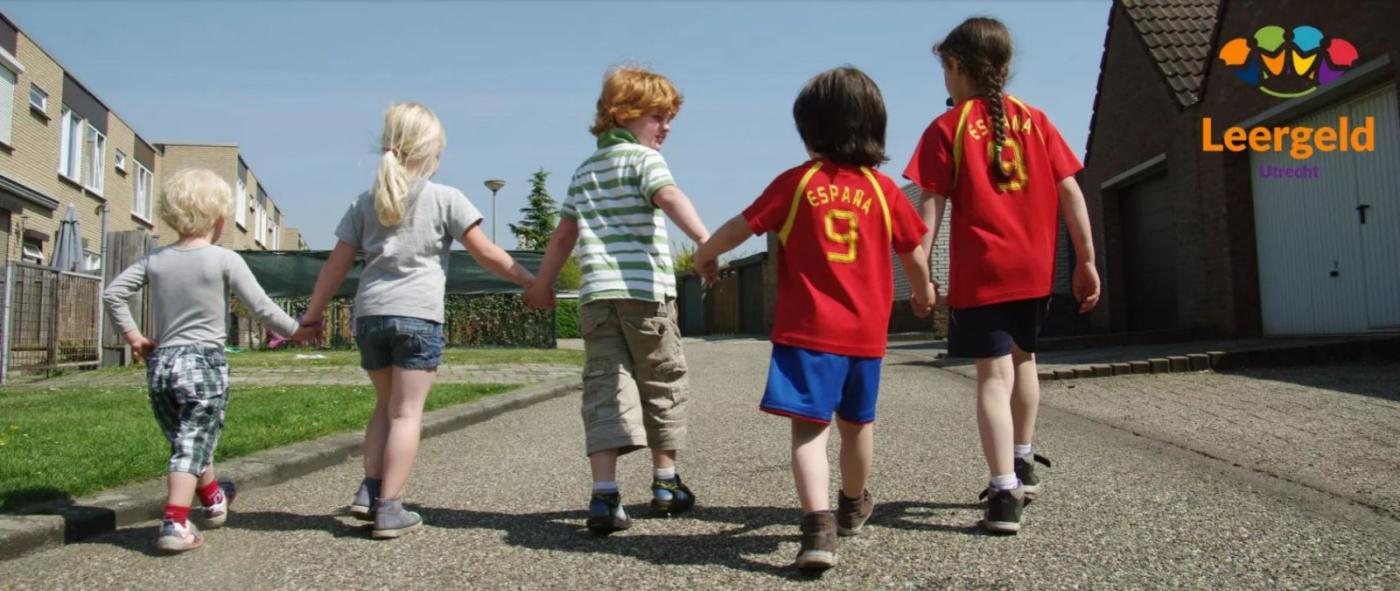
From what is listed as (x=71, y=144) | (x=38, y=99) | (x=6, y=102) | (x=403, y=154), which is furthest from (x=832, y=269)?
(x=71, y=144)

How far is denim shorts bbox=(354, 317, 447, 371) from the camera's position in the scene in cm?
334

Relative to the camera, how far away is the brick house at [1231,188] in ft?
31.7

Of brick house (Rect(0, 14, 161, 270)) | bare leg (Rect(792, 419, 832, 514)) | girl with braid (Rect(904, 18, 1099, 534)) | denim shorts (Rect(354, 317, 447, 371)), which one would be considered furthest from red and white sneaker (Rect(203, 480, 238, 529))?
brick house (Rect(0, 14, 161, 270))

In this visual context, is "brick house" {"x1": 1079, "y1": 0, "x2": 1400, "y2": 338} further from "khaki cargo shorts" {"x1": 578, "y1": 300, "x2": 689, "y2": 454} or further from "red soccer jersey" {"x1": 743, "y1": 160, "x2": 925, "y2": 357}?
"khaki cargo shorts" {"x1": 578, "y1": 300, "x2": 689, "y2": 454}

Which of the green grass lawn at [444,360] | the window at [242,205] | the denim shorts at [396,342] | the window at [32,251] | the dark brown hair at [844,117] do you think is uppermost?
the window at [242,205]

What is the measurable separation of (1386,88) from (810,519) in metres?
9.52

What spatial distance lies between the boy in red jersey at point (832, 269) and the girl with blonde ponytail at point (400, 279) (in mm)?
1030

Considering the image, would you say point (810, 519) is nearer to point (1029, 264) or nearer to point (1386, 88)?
point (1029, 264)

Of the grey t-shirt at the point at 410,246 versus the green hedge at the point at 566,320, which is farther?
the green hedge at the point at 566,320

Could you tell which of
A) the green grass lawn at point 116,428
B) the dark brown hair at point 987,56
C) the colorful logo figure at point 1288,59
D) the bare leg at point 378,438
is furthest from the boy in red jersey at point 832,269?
the colorful logo figure at point 1288,59

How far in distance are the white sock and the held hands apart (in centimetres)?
290

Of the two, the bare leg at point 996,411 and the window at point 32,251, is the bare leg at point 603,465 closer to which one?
the bare leg at point 996,411

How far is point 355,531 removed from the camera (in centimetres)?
340

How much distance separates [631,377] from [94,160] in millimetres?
26109
